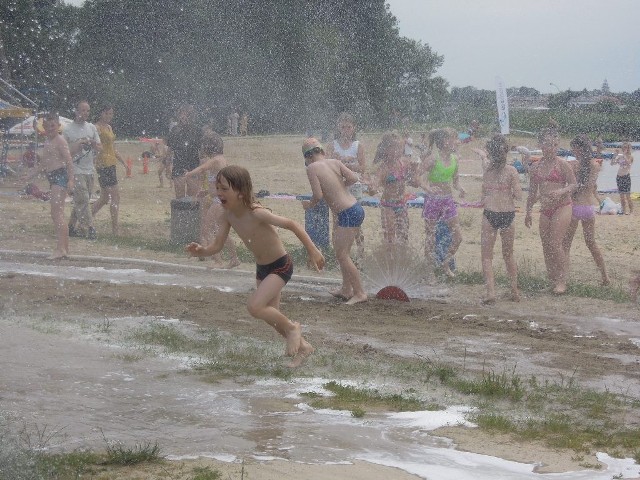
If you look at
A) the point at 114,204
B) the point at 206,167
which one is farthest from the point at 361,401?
the point at 114,204

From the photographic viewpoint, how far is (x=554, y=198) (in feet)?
36.3

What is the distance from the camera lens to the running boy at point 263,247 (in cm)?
726

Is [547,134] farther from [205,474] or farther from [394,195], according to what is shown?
[205,474]

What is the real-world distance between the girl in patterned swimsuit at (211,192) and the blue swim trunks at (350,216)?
2442mm

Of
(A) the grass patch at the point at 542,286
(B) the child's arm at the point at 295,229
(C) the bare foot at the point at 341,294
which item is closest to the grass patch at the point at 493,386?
(B) the child's arm at the point at 295,229

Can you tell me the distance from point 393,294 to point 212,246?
317 centimetres

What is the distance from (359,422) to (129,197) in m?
18.0

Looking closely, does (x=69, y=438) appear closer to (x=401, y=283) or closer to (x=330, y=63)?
(x=401, y=283)

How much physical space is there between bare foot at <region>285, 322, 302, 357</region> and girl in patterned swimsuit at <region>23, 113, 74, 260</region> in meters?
6.03

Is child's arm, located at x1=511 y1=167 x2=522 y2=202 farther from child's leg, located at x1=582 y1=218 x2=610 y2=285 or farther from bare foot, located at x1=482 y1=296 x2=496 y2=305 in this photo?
child's leg, located at x1=582 y1=218 x2=610 y2=285

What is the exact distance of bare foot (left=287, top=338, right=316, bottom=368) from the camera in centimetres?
709

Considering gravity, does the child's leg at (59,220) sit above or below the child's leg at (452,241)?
above

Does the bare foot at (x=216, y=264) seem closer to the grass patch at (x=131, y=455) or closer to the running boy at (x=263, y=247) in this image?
the running boy at (x=263, y=247)

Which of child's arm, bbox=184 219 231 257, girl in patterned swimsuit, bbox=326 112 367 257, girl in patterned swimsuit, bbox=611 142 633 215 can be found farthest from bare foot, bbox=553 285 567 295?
girl in patterned swimsuit, bbox=611 142 633 215
